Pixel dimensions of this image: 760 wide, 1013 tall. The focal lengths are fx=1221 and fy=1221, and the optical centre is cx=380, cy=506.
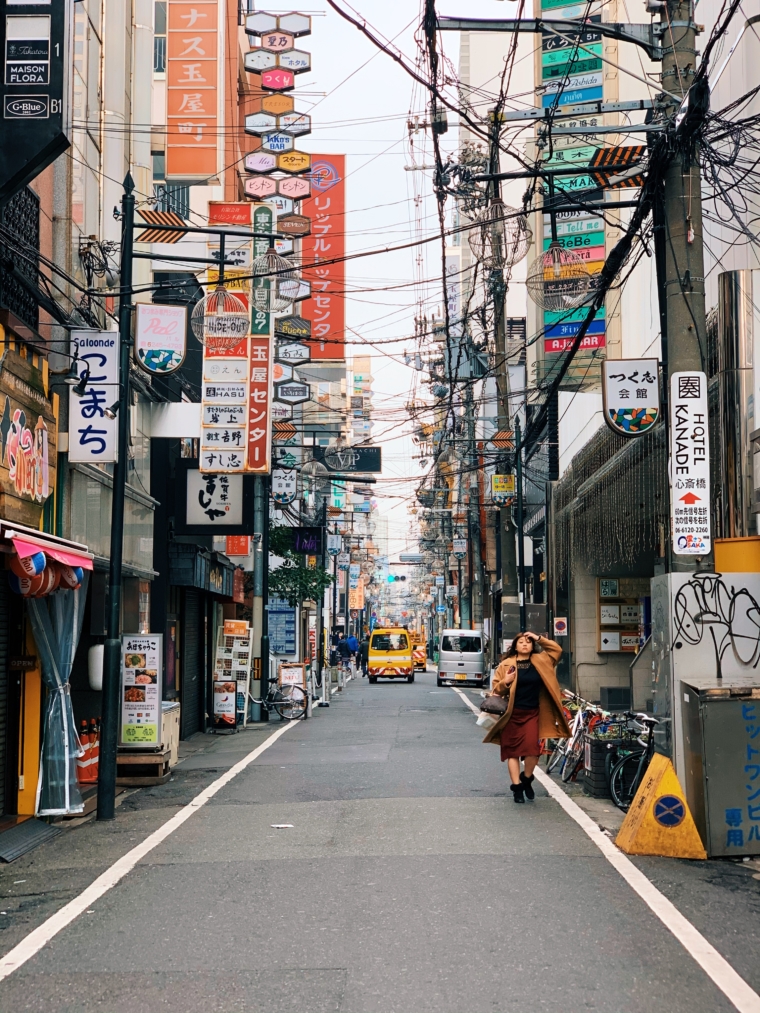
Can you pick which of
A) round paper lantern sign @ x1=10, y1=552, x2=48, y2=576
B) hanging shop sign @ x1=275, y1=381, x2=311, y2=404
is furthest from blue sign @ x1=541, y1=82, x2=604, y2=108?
round paper lantern sign @ x1=10, y1=552, x2=48, y2=576

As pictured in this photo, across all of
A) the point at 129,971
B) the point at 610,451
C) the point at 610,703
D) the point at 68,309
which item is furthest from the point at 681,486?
the point at 610,703

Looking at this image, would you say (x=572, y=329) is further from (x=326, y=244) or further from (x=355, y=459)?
(x=326, y=244)

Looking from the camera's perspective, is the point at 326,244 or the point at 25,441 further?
the point at 326,244

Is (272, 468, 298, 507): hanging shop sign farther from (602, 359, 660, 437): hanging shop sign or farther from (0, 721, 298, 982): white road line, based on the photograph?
(602, 359, 660, 437): hanging shop sign

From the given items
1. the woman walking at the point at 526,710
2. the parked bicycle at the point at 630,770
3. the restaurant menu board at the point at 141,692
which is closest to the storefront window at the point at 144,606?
the restaurant menu board at the point at 141,692

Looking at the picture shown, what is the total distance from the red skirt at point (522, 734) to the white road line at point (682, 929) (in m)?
1.33

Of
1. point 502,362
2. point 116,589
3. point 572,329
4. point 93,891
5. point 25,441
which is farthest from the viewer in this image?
point 572,329

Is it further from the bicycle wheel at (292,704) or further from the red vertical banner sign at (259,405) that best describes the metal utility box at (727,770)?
the bicycle wheel at (292,704)

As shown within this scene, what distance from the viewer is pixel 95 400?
595 inches

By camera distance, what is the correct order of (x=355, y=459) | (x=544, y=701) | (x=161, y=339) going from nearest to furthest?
(x=544, y=701) → (x=161, y=339) → (x=355, y=459)

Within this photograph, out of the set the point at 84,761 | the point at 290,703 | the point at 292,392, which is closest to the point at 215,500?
the point at 84,761

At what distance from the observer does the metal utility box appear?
1020 centimetres

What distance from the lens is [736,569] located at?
1273cm

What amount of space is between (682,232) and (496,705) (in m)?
5.35
